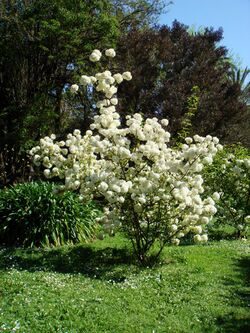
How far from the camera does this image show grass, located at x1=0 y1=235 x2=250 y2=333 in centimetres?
536

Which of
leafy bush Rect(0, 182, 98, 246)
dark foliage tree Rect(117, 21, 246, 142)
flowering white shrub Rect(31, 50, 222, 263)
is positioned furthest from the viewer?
dark foliage tree Rect(117, 21, 246, 142)

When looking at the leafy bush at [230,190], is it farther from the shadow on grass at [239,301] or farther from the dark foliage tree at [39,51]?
the dark foliage tree at [39,51]

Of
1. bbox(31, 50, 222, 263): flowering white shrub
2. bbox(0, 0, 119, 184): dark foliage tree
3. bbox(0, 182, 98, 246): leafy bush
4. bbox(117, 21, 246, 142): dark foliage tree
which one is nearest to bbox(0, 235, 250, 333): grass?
bbox(0, 182, 98, 246): leafy bush

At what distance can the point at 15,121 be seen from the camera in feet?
48.2

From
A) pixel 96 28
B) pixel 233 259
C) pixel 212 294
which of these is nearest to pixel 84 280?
pixel 212 294

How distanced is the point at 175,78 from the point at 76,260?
10530mm

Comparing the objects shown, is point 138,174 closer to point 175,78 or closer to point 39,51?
point 39,51

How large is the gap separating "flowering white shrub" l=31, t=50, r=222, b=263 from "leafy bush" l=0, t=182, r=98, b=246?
2.17 meters

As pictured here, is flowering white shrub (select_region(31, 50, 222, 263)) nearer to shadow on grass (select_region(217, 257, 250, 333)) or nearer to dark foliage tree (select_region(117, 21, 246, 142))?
shadow on grass (select_region(217, 257, 250, 333))

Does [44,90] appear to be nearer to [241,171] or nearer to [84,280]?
[241,171]

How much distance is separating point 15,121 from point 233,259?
29.5 feet

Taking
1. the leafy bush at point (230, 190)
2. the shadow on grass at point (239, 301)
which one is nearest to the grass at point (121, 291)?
→ the shadow on grass at point (239, 301)

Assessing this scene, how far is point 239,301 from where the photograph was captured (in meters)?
6.30

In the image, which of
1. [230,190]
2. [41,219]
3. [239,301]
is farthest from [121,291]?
[230,190]
